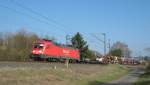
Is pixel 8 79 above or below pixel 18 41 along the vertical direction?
below

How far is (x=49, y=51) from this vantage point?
67.2 meters

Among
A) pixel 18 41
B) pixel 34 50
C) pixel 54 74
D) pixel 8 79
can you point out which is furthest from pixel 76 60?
pixel 8 79

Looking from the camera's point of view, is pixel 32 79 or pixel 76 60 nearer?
pixel 32 79

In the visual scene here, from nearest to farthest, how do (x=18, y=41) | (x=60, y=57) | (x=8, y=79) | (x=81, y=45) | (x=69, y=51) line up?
(x=8, y=79), (x=60, y=57), (x=69, y=51), (x=18, y=41), (x=81, y=45)

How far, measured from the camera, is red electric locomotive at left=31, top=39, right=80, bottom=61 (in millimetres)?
65750

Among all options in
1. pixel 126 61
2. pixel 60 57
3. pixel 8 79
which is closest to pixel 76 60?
pixel 60 57

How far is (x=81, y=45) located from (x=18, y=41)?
106 ft

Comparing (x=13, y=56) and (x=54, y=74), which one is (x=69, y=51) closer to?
(x=13, y=56)

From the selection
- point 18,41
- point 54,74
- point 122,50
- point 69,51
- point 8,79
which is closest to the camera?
point 8,79

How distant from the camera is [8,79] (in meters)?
25.7

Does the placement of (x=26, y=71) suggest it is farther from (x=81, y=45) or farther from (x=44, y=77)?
(x=81, y=45)

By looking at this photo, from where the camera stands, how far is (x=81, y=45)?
134m

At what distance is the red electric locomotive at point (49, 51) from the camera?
2589 inches

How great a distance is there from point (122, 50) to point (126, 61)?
114 ft
